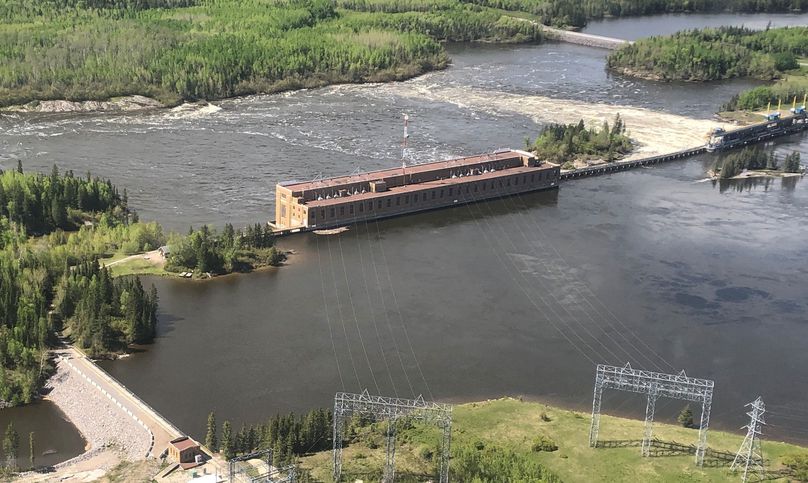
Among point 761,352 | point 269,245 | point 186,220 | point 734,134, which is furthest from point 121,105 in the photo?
point 761,352

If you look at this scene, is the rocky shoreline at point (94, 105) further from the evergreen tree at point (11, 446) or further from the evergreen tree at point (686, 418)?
the evergreen tree at point (686, 418)

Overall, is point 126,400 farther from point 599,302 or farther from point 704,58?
point 704,58

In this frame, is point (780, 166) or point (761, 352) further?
point (780, 166)

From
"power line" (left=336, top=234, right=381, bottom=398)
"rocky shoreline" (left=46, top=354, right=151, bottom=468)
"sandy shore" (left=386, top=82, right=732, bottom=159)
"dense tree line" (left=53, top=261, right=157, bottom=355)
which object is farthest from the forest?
"rocky shoreline" (left=46, top=354, right=151, bottom=468)

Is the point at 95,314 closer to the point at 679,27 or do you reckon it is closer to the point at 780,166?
the point at 780,166

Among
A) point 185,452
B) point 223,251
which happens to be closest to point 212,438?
point 185,452

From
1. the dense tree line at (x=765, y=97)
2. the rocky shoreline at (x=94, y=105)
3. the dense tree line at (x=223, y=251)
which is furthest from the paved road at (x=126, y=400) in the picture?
the dense tree line at (x=765, y=97)

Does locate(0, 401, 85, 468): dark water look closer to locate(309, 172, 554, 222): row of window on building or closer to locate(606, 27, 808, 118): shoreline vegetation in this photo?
locate(309, 172, 554, 222): row of window on building
